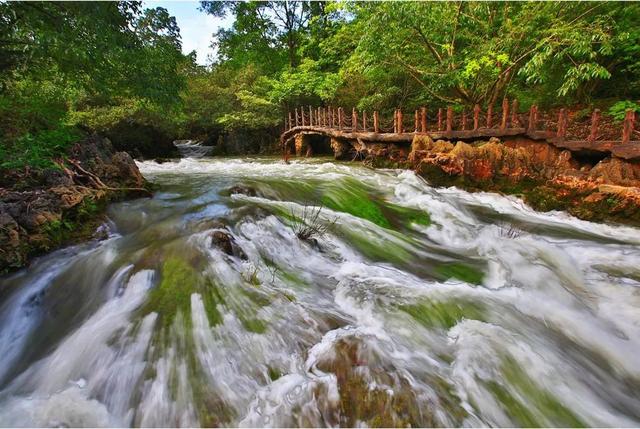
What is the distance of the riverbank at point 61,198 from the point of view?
3494 millimetres

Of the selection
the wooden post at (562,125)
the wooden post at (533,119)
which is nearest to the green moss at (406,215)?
the wooden post at (562,125)

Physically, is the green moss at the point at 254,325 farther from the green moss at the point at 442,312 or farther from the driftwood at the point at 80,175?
the driftwood at the point at 80,175

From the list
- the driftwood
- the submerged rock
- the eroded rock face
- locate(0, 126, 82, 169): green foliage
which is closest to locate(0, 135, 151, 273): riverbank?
the driftwood

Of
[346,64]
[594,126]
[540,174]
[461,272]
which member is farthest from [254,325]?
[346,64]

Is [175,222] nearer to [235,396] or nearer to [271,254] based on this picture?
[271,254]

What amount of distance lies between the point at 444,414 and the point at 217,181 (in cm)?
636

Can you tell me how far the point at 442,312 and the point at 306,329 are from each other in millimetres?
1399

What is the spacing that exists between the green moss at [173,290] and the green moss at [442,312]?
1.86 metres

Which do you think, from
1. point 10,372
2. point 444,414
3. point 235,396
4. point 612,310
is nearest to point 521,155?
point 612,310

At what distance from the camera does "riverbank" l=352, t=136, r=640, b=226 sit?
6168 millimetres

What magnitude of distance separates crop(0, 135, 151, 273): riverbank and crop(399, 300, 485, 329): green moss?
3944 millimetres

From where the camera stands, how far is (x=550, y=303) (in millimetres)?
3541

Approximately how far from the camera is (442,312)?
3.24 meters

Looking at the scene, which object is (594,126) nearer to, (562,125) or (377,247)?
(562,125)
